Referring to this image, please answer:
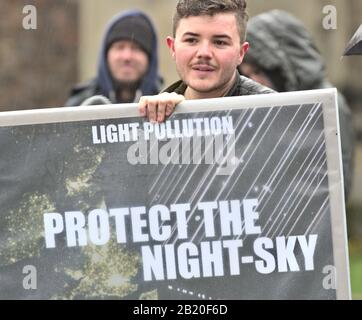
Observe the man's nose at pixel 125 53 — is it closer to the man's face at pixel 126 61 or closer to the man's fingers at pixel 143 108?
the man's face at pixel 126 61

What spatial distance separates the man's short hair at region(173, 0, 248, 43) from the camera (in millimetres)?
4797

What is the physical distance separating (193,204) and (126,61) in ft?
10.1

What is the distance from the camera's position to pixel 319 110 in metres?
4.52

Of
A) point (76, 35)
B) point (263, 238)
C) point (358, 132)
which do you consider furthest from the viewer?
point (358, 132)

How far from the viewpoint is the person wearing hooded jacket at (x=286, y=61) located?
7219 millimetres

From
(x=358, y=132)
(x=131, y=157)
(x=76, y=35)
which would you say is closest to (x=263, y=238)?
(x=131, y=157)

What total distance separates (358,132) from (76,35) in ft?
10.8

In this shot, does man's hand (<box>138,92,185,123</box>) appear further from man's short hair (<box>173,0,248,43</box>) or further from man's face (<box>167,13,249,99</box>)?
man's short hair (<box>173,0,248,43</box>)

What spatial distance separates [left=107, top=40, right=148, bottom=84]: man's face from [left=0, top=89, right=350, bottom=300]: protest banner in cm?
289

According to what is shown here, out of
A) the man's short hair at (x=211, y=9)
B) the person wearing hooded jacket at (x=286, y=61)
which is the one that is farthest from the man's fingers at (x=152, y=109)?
the person wearing hooded jacket at (x=286, y=61)

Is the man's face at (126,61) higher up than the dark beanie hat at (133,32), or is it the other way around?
the dark beanie hat at (133,32)

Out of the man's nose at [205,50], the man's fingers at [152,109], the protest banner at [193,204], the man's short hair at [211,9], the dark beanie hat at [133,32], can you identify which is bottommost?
the protest banner at [193,204]

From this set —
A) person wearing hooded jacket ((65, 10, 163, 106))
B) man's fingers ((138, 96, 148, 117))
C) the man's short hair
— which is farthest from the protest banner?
person wearing hooded jacket ((65, 10, 163, 106))
